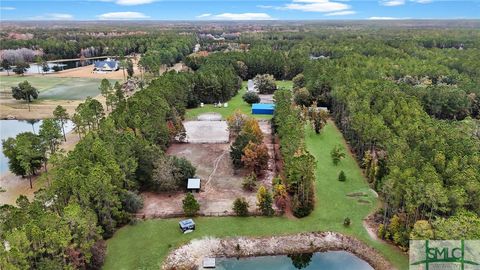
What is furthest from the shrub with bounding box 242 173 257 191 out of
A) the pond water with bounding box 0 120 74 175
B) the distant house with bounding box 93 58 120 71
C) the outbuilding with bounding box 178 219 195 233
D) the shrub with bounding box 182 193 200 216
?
the distant house with bounding box 93 58 120 71

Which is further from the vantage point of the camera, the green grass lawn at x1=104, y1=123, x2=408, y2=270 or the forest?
the green grass lawn at x1=104, y1=123, x2=408, y2=270

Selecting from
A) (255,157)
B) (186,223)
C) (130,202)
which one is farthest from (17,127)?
(186,223)

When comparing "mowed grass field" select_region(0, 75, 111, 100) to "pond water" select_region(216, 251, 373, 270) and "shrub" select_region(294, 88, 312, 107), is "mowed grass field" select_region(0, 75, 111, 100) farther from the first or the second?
"pond water" select_region(216, 251, 373, 270)

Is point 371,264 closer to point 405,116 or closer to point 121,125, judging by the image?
point 405,116

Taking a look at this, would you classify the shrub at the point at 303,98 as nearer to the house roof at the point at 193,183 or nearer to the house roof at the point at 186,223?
the house roof at the point at 193,183

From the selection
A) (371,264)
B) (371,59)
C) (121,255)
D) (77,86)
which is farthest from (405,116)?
(77,86)
